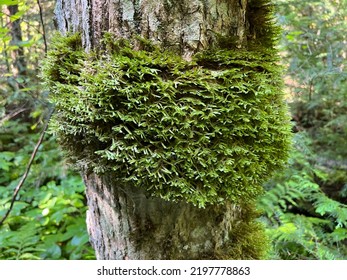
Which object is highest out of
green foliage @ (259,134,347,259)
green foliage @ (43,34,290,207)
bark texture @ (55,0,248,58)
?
bark texture @ (55,0,248,58)

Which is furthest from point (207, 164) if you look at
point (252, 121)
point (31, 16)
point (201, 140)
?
point (31, 16)

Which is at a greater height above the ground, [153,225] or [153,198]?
[153,198]

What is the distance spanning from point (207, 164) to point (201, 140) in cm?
7

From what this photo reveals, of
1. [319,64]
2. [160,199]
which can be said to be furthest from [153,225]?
[319,64]

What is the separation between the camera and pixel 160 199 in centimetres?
94

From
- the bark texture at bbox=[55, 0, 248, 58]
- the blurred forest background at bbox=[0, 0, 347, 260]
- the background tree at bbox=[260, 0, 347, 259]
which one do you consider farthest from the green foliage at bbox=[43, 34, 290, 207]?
the background tree at bbox=[260, 0, 347, 259]

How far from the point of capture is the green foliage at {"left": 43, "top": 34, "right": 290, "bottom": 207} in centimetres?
81

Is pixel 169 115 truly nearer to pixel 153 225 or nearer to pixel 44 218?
pixel 153 225

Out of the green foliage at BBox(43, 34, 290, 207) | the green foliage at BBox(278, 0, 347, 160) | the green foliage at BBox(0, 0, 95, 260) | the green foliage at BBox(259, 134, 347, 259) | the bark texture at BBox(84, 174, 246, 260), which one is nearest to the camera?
the green foliage at BBox(43, 34, 290, 207)

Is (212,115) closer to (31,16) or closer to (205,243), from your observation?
(205,243)

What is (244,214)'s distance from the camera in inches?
47.3

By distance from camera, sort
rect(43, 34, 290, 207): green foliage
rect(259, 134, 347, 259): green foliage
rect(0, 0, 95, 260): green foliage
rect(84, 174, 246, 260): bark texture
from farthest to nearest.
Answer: rect(0, 0, 95, 260): green foliage < rect(259, 134, 347, 259): green foliage < rect(84, 174, 246, 260): bark texture < rect(43, 34, 290, 207): green foliage

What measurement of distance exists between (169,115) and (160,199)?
0.91 ft

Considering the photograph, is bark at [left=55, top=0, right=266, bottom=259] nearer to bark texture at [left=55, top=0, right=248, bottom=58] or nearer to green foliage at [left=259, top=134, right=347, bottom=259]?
bark texture at [left=55, top=0, right=248, bottom=58]
